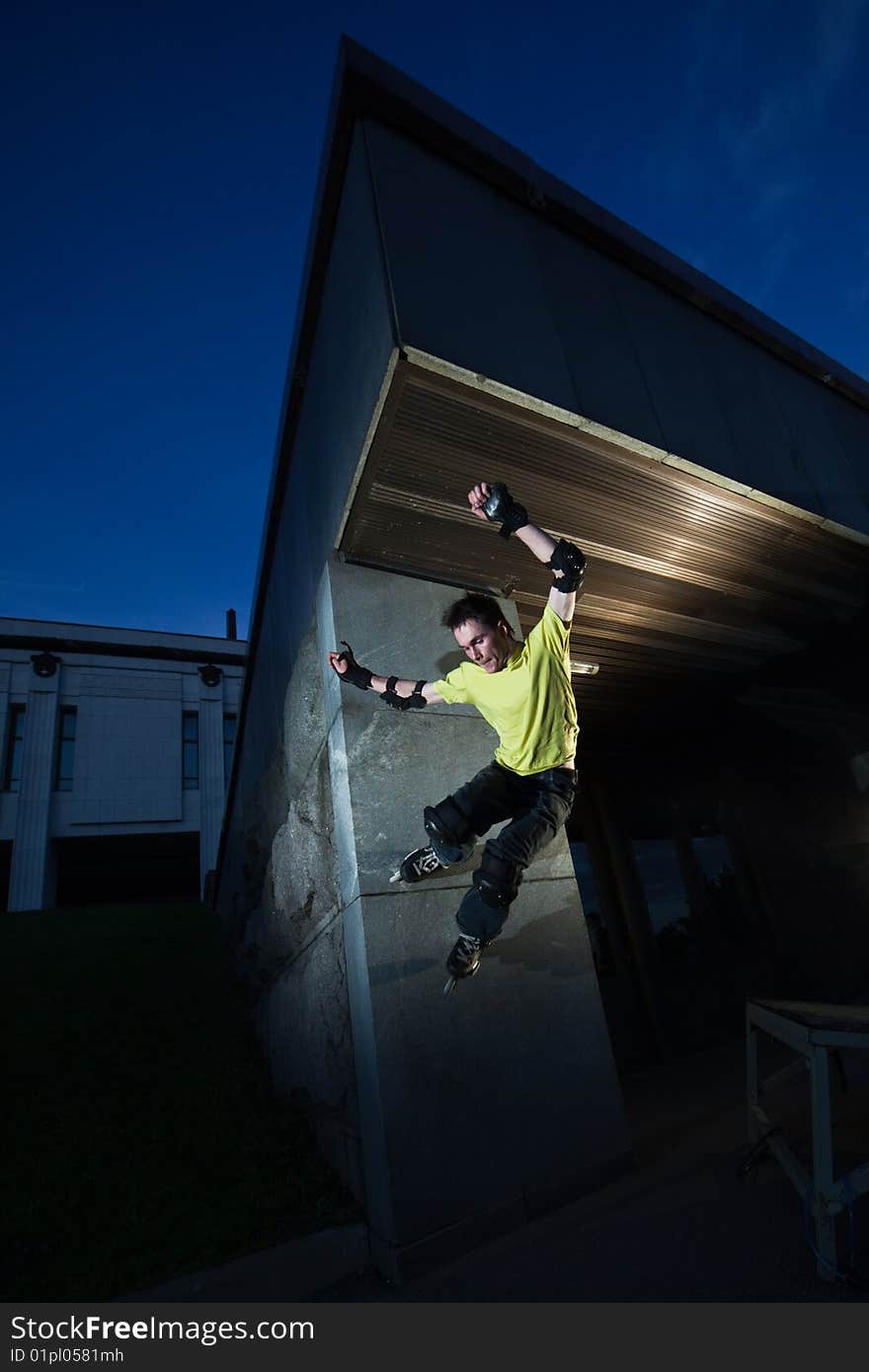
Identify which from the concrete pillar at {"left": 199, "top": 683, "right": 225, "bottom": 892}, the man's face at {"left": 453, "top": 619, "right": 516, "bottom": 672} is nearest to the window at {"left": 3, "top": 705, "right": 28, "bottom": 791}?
the concrete pillar at {"left": 199, "top": 683, "right": 225, "bottom": 892}

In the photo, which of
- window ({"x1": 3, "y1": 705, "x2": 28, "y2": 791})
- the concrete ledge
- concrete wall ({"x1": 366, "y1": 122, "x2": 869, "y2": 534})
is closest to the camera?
the concrete ledge

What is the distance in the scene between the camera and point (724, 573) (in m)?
5.88

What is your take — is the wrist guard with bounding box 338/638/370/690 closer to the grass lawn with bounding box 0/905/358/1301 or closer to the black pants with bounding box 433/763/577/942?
→ the black pants with bounding box 433/763/577/942

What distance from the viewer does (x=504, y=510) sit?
3109mm

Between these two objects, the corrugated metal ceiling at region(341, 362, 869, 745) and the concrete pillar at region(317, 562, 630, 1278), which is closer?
the concrete pillar at region(317, 562, 630, 1278)

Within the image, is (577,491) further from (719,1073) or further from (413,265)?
(719,1073)

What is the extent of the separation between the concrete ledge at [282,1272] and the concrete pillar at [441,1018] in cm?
19

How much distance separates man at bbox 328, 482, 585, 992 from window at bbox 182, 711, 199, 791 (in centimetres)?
2304

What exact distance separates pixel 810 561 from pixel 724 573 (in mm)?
923

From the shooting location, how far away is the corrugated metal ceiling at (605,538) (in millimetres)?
3936

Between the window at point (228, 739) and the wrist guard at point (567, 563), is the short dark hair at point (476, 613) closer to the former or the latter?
the wrist guard at point (567, 563)

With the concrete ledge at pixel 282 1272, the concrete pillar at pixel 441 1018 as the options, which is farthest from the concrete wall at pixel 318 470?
the concrete ledge at pixel 282 1272

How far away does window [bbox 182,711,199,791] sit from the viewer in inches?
953
